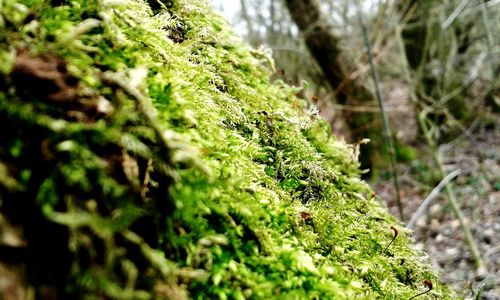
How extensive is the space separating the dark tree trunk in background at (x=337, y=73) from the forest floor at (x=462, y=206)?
2.38ft

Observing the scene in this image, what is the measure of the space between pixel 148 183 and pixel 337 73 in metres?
6.37

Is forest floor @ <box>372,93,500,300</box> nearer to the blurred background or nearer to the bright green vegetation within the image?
the blurred background

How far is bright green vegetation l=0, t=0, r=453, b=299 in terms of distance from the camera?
658 millimetres

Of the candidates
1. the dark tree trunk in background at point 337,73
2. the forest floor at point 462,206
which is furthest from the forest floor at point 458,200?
the dark tree trunk in background at point 337,73

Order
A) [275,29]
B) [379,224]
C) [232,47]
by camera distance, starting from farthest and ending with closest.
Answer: [275,29] < [232,47] < [379,224]

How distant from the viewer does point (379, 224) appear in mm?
1372

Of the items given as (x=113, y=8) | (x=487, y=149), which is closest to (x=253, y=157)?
(x=113, y=8)

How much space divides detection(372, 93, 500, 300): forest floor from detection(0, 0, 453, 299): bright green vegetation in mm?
2298

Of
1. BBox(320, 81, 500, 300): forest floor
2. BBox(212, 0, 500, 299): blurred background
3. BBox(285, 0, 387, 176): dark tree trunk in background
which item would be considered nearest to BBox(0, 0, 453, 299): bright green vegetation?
BBox(320, 81, 500, 300): forest floor

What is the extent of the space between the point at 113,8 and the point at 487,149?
8.14 metres

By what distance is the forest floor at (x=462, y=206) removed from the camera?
433 centimetres

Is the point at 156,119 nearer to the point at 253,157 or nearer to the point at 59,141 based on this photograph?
the point at 59,141

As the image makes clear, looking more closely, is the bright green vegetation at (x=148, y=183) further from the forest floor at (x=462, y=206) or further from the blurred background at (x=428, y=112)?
the blurred background at (x=428, y=112)

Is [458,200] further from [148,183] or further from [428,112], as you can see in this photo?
[148,183]
